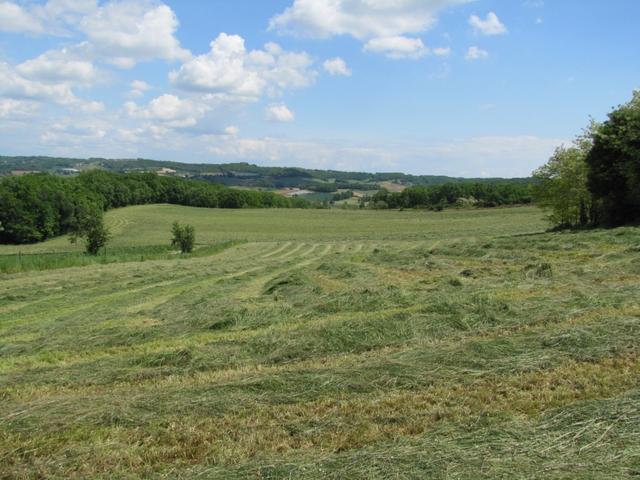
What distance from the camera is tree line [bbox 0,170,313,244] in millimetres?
69125

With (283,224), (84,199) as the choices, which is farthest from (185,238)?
(84,199)

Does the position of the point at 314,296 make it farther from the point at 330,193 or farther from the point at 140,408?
the point at 330,193

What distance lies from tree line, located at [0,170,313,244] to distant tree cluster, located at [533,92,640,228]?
3983 cm

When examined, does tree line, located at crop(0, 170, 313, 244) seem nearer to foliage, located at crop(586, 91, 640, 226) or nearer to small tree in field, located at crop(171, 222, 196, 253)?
small tree in field, located at crop(171, 222, 196, 253)

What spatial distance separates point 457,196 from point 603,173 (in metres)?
75.1

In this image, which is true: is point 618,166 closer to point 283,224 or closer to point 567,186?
point 567,186

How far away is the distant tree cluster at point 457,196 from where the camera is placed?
97938mm

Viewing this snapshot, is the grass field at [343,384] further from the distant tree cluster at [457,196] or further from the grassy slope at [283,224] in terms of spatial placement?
the distant tree cluster at [457,196]

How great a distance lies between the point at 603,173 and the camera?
111ft

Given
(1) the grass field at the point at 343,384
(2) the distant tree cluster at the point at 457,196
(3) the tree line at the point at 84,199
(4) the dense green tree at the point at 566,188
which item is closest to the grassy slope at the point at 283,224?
(3) the tree line at the point at 84,199

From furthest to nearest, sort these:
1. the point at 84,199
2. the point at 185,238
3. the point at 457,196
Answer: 1. the point at 457,196
2. the point at 84,199
3. the point at 185,238

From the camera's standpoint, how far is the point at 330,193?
171500mm

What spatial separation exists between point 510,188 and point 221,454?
10577cm

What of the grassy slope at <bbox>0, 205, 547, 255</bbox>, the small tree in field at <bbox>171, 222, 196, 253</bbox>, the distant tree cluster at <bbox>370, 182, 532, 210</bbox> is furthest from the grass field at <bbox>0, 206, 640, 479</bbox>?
the distant tree cluster at <bbox>370, 182, 532, 210</bbox>
